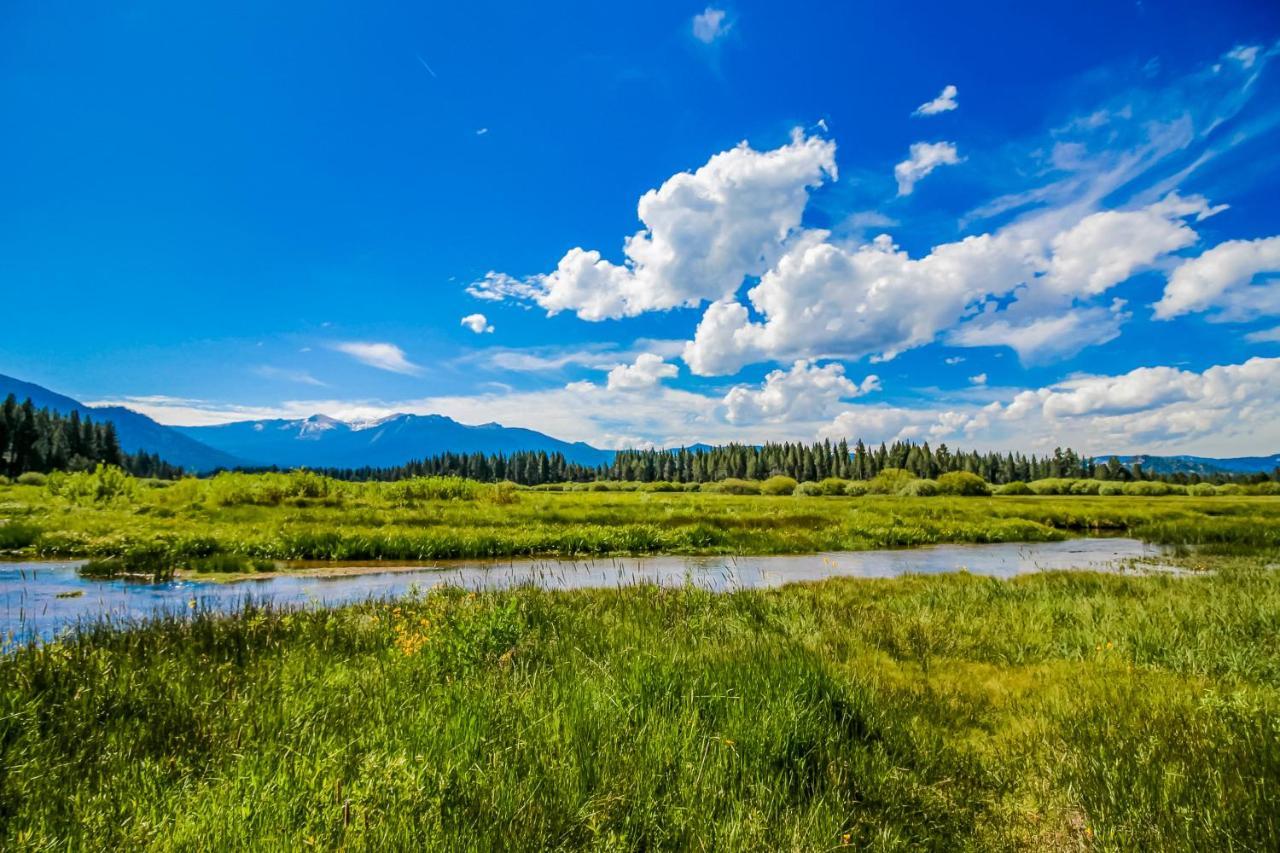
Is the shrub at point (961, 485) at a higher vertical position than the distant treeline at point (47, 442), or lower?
lower

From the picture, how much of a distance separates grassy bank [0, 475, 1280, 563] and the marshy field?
16.0 meters

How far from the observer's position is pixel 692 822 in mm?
3586

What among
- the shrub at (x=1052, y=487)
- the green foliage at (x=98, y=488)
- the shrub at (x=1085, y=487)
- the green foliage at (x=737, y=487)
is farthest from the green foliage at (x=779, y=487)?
the green foliage at (x=98, y=488)

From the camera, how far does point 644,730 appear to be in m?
4.38

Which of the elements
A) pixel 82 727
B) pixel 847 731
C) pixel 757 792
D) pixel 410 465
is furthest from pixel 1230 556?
pixel 410 465

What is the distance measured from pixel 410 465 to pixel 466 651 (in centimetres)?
20741

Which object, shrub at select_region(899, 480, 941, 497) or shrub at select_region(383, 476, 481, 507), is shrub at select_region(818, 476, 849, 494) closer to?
shrub at select_region(899, 480, 941, 497)

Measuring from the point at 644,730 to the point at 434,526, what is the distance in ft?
98.9

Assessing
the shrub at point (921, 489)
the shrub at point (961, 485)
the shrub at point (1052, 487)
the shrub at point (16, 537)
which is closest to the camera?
the shrub at point (16, 537)

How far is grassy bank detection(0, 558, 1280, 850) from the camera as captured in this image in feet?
11.2

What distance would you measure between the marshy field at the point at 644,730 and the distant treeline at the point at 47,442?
112170 mm

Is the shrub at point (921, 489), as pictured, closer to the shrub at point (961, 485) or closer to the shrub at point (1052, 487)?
the shrub at point (961, 485)

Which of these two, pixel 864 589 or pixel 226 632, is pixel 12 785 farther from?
pixel 864 589

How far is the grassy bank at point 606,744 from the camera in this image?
3.43 meters
